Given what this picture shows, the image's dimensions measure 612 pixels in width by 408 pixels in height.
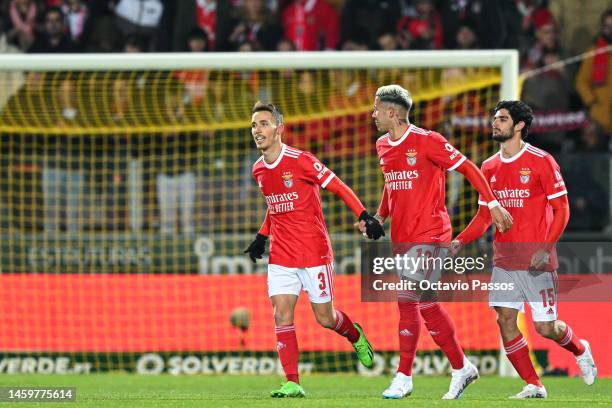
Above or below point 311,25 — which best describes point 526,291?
below

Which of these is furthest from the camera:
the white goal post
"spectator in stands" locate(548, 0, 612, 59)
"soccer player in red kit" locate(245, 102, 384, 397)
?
"spectator in stands" locate(548, 0, 612, 59)

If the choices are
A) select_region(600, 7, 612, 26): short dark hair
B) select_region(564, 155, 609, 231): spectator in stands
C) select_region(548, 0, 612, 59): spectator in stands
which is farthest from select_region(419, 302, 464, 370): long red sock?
select_region(548, 0, 612, 59): spectator in stands

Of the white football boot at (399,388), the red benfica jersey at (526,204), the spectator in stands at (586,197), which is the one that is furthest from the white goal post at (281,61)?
the white football boot at (399,388)

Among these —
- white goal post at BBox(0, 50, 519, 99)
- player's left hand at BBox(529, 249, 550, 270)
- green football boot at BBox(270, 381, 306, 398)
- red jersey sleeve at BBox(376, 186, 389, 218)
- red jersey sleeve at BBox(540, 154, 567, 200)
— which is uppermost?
white goal post at BBox(0, 50, 519, 99)

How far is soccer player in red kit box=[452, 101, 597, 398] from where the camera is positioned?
28.7 ft

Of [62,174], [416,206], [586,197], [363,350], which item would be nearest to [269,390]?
[363,350]

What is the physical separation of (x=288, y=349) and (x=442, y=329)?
1017 mm

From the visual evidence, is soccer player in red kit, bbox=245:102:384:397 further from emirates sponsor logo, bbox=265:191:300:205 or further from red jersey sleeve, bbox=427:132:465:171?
red jersey sleeve, bbox=427:132:465:171

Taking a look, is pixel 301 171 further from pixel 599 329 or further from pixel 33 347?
pixel 33 347

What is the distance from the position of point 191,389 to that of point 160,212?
3811 millimetres

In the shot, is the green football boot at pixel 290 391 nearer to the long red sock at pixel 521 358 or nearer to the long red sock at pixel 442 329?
the long red sock at pixel 442 329

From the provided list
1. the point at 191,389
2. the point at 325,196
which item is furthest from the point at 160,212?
the point at 191,389

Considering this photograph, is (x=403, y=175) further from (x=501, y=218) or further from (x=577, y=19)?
(x=577, y=19)

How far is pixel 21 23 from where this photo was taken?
52.9ft
